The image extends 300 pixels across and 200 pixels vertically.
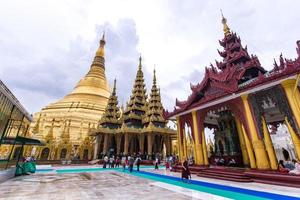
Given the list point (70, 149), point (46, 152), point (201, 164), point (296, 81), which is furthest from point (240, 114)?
point (46, 152)

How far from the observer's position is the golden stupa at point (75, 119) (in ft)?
90.2

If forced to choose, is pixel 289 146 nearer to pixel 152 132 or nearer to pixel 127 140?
pixel 152 132

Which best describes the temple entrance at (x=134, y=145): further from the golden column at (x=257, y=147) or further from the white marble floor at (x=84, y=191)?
the golden column at (x=257, y=147)

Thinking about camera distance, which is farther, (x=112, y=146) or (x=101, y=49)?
(x=101, y=49)

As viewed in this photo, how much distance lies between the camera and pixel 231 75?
10250 millimetres

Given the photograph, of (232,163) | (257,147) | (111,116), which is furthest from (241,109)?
(111,116)

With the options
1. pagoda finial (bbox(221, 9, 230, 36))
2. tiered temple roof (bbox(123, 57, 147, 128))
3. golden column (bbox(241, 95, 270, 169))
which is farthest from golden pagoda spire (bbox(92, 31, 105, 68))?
golden column (bbox(241, 95, 270, 169))

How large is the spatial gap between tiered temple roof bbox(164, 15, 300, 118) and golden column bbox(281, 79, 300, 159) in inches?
24.7

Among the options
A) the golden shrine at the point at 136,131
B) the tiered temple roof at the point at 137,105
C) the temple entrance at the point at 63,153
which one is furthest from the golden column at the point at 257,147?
the temple entrance at the point at 63,153

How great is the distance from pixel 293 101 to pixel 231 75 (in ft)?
12.1

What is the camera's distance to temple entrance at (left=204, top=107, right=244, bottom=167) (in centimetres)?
1294

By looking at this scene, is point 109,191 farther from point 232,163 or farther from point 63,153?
point 63,153

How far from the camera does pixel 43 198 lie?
4.82 metres

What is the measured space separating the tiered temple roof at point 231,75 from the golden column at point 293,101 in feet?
2.06
